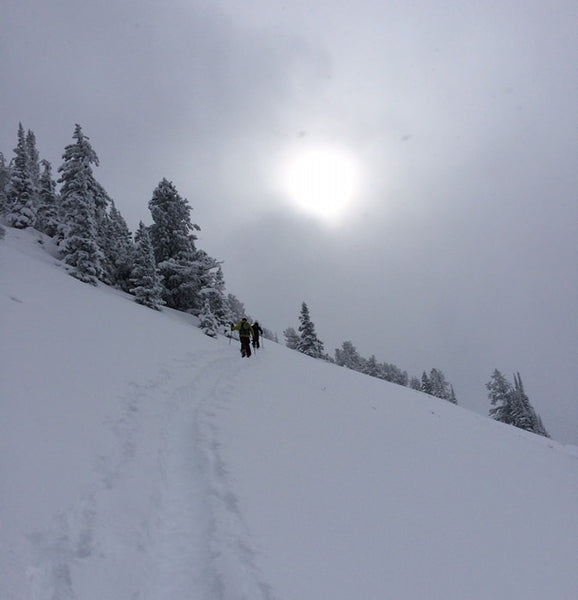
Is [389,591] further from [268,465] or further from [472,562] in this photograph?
[268,465]

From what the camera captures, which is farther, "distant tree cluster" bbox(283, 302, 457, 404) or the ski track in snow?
"distant tree cluster" bbox(283, 302, 457, 404)

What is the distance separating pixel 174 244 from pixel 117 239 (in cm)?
920

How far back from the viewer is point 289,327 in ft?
226

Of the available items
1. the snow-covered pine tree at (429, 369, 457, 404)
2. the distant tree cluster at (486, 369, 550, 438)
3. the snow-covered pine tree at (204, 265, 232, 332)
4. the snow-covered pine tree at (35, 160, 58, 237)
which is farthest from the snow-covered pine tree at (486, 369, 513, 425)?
the snow-covered pine tree at (35, 160, 58, 237)

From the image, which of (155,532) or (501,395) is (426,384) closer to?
(501,395)

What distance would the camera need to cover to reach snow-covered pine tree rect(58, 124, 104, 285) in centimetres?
2530

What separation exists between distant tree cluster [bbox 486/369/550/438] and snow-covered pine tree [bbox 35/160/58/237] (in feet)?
175

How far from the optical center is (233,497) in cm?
536

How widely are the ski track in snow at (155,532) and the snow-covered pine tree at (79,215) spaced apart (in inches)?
838

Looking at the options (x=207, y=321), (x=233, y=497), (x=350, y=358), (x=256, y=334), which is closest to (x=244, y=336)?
(x=256, y=334)

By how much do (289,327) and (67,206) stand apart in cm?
4753

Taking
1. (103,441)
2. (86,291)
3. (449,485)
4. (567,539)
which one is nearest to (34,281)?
(86,291)

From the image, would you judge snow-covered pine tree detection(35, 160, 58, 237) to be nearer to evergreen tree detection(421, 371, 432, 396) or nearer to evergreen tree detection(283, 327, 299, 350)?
evergreen tree detection(283, 327, 299, 350)

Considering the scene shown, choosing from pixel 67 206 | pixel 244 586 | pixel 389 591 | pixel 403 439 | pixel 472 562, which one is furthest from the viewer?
pixel 67 206
